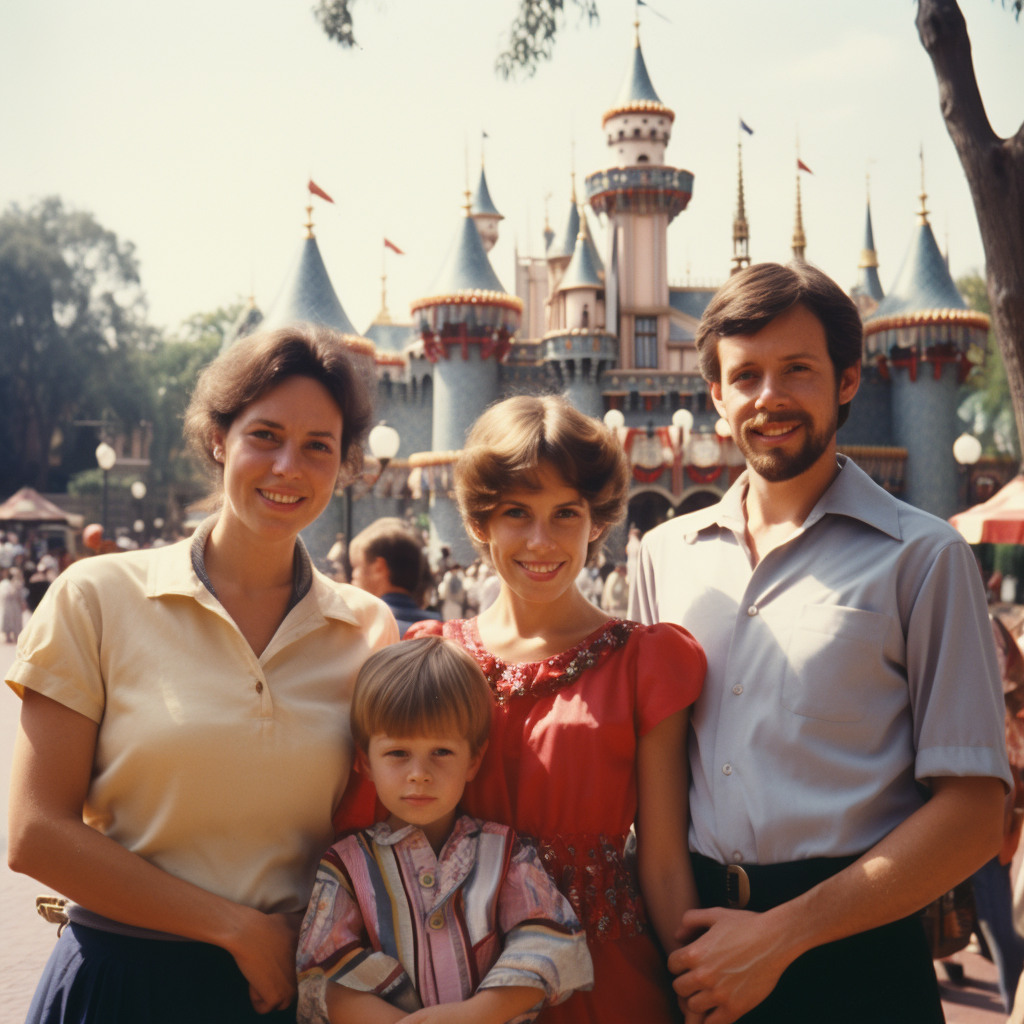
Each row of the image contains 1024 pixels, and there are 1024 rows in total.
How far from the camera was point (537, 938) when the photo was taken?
166cm

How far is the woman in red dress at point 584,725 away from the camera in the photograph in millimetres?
1798

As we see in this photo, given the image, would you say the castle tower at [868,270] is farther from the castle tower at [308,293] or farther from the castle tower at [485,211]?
the castle tower at [308,293]

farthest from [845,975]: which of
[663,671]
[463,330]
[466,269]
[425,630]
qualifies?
[466,269]

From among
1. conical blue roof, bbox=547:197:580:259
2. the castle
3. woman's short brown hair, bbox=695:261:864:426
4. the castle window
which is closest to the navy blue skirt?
woman's short brown hair, bbox=695:261:864:426

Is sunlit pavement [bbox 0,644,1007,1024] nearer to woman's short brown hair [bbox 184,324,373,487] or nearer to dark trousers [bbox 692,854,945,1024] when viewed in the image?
dark trousers [bbox 692,854,945,1024]

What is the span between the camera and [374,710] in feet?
5.74

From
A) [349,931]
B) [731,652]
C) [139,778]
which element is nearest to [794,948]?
[731,652]

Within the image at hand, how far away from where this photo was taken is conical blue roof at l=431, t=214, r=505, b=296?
24.2 metres

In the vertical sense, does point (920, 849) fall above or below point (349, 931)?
above

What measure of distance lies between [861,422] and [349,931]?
26534mm

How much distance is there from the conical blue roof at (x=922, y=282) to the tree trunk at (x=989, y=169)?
22.8 m

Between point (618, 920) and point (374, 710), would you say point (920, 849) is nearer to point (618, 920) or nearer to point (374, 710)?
point (618, 920)

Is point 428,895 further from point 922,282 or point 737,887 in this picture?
point 922,282

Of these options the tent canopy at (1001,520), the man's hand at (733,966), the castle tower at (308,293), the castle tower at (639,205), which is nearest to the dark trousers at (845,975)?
the man's hand at (733,966)
